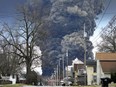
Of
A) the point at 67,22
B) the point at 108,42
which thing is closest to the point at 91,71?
the point at 108,42

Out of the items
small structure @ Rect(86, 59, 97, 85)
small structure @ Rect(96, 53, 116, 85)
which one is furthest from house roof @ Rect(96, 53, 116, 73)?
small structure @ Rect(86, 59, 97, 85)

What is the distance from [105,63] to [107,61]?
97cm

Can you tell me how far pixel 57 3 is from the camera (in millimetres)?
196125

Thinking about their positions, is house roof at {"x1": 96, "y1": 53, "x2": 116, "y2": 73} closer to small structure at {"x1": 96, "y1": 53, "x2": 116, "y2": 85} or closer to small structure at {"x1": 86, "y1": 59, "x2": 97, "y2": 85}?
small structure at {"x1": 96, "y1": 53, "x2": 116, "y2": 85}

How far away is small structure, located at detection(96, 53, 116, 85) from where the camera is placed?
81125mm

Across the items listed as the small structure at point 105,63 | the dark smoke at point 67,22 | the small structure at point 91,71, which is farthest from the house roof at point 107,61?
the dark smoke at point 67,22

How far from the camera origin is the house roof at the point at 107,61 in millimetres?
81625

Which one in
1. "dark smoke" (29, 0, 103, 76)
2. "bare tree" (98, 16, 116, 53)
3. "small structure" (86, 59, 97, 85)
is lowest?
"small structure" (86, 59, 97, 85)

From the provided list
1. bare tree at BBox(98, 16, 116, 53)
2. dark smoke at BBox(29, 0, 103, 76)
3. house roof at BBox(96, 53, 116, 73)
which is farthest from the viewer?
dark smoke at BBox(29, 0, 103, 76)

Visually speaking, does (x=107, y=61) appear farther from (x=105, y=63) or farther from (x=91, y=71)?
(x=91, y=71)

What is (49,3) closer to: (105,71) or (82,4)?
(82,4)

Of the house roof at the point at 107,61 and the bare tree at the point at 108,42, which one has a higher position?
the bare tree at the point at 108,42

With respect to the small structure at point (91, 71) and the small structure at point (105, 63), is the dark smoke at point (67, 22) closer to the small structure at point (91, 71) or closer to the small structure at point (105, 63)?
the small structure at point (91, 71)

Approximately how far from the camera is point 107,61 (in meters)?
85.4
